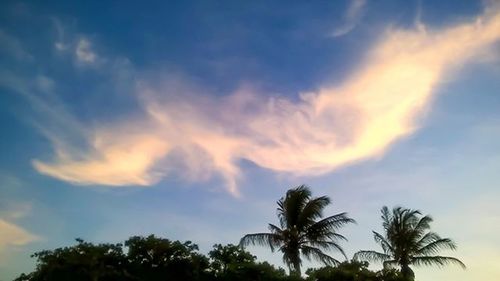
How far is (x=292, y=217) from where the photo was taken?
2958 cm

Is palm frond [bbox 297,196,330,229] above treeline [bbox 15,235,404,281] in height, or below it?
above

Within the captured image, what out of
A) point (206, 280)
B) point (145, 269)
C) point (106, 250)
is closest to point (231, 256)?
point (206, 280)

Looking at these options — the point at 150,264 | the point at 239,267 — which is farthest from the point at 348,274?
the point at 150,264

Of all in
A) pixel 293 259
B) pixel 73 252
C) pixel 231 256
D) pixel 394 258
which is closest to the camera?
pixel 73 252

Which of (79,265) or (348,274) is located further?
(348,274)

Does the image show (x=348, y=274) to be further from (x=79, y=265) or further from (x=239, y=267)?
(x=79, y=265)

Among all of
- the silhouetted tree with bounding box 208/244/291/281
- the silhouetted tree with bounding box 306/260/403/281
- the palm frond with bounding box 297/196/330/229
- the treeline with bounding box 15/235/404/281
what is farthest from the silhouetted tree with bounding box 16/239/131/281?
the palm frond with bounding box 297/196/330/229

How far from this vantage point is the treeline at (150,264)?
19453 millimetres

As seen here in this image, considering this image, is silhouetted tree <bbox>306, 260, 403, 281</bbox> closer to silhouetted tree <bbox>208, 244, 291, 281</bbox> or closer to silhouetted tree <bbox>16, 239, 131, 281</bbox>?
silhouetted tree <bbox>208, 244, 291, 281</bbox>

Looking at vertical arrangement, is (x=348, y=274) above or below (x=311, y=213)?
below

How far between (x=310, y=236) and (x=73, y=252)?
15024mm

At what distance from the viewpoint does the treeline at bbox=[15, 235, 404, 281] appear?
63.8 feet

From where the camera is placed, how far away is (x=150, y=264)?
20.3 m

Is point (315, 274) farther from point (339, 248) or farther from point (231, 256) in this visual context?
point (339, 248)
